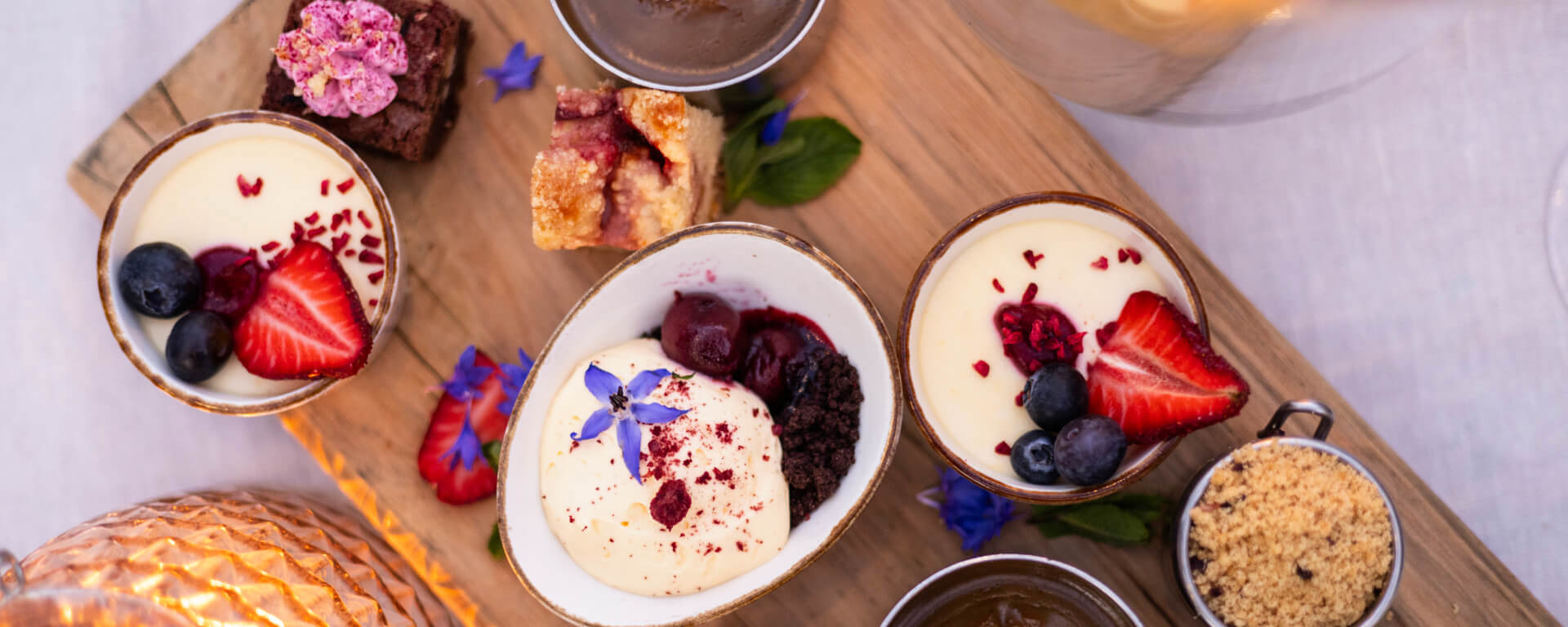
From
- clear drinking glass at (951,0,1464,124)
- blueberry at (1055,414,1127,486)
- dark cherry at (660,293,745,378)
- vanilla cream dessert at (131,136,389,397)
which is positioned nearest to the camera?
clear drinking glass at (951,0,1464,124)

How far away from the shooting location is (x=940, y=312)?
163 centimetres

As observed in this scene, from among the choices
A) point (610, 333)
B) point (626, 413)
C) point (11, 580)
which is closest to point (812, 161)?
point (610, 333)

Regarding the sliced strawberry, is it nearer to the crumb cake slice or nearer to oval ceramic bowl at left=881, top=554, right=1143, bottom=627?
the crumb cake slice

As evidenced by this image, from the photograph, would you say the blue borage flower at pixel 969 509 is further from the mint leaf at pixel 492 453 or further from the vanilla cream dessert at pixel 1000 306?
the mint leaf at pixel 492 453

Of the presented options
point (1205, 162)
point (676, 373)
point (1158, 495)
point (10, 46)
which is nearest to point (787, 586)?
point (676, 373)

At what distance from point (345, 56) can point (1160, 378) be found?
1.55m

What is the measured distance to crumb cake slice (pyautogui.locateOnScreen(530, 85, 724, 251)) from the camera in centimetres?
164

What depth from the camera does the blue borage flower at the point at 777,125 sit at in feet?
5.88

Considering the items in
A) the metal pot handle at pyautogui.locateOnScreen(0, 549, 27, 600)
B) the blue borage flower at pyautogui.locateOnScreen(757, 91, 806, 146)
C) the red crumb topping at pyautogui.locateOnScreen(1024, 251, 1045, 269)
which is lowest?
the red crumb topping at pyautogui.locateOnScreen(1024, 251, 1045, 269)

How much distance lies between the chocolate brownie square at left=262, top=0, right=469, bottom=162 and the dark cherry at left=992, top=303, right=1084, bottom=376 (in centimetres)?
112

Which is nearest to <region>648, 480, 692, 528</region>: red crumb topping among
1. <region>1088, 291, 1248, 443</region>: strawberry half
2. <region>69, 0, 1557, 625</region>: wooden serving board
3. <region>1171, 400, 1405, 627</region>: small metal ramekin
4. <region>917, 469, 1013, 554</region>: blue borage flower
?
<region>69, 0, 1557, 625</region>: wooden serving board

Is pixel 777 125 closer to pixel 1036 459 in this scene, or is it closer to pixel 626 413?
pixel 626 413

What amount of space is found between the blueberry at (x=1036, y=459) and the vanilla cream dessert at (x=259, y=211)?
1.20 m

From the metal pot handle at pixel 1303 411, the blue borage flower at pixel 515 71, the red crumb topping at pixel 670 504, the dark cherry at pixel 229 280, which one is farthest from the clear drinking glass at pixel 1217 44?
the dark cherry at pixel 229 280
